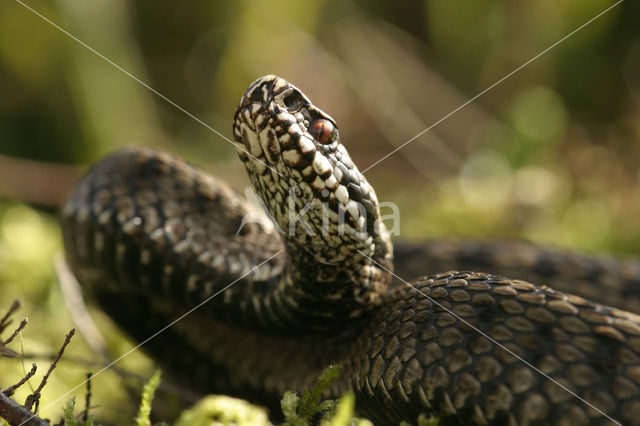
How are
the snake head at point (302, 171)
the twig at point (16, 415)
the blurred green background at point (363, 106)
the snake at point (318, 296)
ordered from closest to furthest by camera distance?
the twig at point (16, 415) < the snake at point (318, 296) < the snake head at point (302, 171) < the blurred green background at point (363, 106)

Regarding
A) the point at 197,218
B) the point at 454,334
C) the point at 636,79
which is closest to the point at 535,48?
the point at 636,79

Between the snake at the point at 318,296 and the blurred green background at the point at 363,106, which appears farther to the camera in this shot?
the blurred green background at the point at 363,106

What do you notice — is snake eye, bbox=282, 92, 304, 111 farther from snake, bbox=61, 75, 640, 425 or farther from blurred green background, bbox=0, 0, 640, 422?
blurred green background, bbox=0, 0, 640, 422

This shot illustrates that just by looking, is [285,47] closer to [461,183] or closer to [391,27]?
[391,27]

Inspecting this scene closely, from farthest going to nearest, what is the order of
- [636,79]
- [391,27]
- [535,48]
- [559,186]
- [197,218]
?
1. [391,27]
2. [535,48]
3. [636,79]
4. [559,186]
5. [197,218]

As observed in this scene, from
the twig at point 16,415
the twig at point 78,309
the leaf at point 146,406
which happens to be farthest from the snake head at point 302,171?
the twig at point 78,309

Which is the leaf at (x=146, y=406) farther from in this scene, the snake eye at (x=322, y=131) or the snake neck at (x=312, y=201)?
the snake eye at (x=322, y=131)

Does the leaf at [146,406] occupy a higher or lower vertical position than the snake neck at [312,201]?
lower
